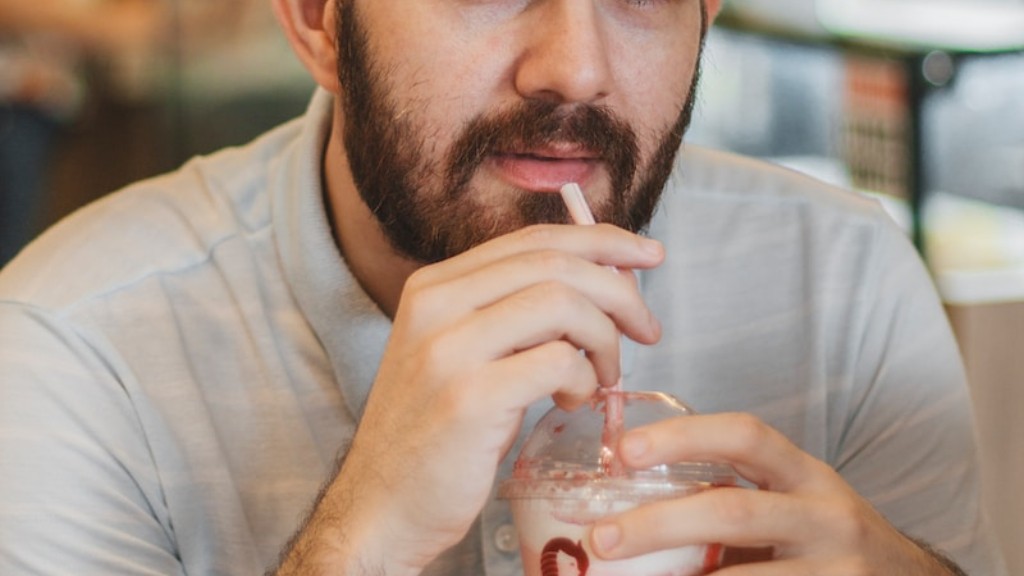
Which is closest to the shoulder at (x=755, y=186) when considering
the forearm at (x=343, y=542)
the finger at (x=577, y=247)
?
the finger at (x=577, y=247)

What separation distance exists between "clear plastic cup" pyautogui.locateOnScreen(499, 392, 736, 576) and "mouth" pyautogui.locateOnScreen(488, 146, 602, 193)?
0.29 metres

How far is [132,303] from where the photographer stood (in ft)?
4.83

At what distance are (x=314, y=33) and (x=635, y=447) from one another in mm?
758

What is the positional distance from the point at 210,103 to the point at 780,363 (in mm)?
2808

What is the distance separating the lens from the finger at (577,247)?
1.11 metres

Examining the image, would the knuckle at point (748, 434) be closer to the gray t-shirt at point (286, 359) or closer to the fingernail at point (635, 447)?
the fingernail at point (635, 447)

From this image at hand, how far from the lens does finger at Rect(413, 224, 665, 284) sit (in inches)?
43.5

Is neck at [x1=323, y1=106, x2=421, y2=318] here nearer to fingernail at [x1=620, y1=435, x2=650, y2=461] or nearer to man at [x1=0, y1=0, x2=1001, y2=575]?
man at [x1=0, y1=0, x2=1001, y2=575]

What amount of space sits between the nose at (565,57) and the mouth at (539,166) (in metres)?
0.05

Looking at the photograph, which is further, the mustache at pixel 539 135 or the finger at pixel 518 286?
the mustache at pixel 539 135

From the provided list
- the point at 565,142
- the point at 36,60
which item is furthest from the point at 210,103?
the point at 565,142

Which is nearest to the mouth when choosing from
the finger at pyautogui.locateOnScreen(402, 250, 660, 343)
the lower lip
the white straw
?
the lower lip

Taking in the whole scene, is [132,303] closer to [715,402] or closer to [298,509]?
[298,509]

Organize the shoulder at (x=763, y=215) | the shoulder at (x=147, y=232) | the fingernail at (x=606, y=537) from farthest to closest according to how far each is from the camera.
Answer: the shoulder at (x=763, y=215) → the shoulder at (x=147, y=232) → the fingernail at (x=606, y=537)
